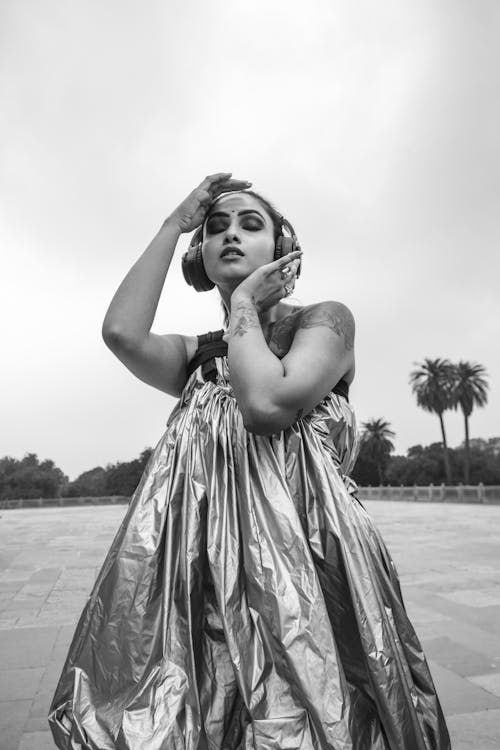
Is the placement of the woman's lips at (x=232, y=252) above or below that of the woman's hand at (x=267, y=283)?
above

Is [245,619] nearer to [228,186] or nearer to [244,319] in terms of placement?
[244,319]

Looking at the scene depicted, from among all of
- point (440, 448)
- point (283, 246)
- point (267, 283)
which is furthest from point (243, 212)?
point (440, 448)

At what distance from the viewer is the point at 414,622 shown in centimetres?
411

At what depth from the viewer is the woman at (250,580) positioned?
40.6 inches

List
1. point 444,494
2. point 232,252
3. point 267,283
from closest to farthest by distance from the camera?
point 267,283 < point 232,252 < point 444,494

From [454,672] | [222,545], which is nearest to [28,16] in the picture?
[222,545]

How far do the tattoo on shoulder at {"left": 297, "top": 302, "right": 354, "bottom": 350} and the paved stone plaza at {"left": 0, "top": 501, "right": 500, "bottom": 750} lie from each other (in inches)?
66.2

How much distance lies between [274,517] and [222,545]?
5.1 inches

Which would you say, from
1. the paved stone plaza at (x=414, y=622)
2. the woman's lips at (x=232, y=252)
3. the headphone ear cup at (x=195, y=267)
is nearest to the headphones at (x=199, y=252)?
the headphone ear cup at (x=195, y=267)

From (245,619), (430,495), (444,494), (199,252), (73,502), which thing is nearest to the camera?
(245,619)

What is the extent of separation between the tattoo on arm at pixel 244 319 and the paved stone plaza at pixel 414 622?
1.83 m

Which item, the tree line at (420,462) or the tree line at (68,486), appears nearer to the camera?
the tree line at (420,462)

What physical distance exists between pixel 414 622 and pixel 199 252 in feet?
11.8

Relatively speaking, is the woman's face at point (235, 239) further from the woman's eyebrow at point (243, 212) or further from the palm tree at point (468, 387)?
the palm tree at point (468, 387)
